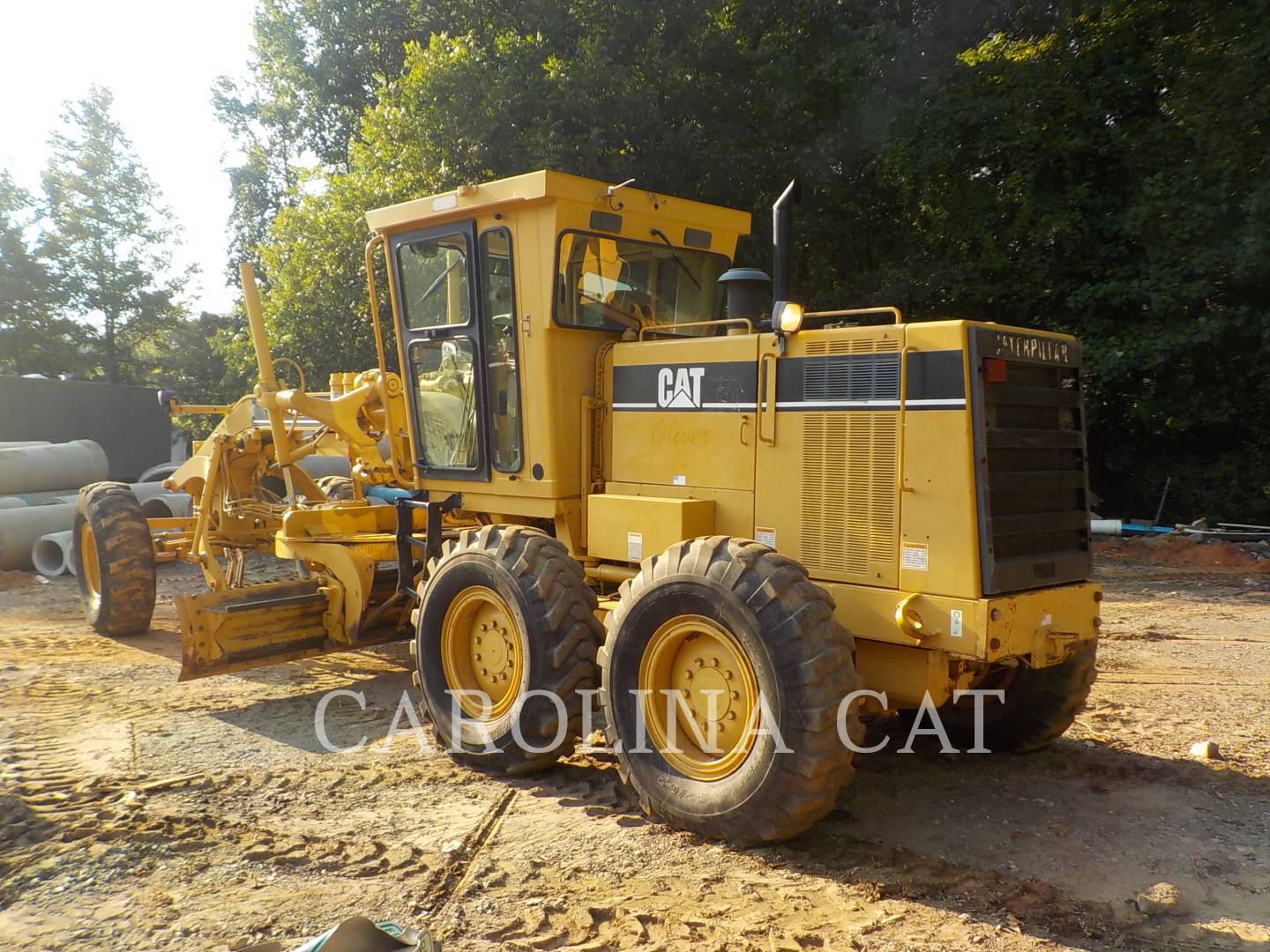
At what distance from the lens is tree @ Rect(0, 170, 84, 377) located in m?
32.3

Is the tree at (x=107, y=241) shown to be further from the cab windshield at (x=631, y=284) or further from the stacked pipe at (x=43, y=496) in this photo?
the cab windshield at (x=631, y=284)

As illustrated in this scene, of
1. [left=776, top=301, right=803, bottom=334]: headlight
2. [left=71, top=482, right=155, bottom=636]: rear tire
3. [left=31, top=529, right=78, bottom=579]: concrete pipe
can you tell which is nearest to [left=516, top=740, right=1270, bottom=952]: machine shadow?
[left=776, top=301, right=803, bottom=334]: headlight

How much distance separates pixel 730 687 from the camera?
455 cm

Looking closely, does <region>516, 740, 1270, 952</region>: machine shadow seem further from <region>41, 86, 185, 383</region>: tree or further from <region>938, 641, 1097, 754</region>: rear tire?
<region>41, 86, 185, 383</region>: tree

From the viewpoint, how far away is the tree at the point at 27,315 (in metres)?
32.3

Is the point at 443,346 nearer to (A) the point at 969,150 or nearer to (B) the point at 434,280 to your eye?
(B) the point at 434,280

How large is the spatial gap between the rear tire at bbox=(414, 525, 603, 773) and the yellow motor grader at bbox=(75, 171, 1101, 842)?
0.02m

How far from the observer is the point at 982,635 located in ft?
13.8

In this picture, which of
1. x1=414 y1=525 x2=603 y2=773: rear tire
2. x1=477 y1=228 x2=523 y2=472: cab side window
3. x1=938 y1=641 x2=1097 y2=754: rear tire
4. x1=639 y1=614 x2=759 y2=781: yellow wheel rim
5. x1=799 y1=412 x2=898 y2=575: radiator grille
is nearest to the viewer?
x1=639 y1=614 x2=759 y2=781: yellow wheel rim

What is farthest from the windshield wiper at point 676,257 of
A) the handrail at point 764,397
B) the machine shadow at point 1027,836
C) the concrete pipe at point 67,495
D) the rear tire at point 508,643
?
the concrete pipe at point 67,495

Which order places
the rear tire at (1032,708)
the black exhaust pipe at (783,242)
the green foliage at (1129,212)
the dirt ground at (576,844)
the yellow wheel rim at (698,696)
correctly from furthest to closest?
the green foliage at (1129,212) < the rear tire at (1032,708) < the black exhaust pipe at (783,242) < the yellow wheel rim at (698,696) < the dirt ground at (576,844)

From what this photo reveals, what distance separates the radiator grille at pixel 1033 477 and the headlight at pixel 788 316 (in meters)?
0.87

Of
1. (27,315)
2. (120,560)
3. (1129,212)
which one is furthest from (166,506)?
(27,315)

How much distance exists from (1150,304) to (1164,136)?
7.78ft
